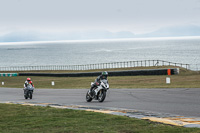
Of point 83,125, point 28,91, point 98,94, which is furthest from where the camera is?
point 28,91

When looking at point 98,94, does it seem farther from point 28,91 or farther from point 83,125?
point 83,125

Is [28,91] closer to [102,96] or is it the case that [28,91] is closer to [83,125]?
[102,96]

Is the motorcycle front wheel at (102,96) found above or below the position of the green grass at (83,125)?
above

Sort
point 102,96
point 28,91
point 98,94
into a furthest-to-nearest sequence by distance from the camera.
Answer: point 28,91
point 98,94
point 102,96

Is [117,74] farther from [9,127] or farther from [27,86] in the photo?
[9,127]

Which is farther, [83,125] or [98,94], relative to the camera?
[98,94]

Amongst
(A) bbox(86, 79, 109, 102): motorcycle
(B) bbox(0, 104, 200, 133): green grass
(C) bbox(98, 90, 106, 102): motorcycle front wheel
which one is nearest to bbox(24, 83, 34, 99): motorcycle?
(A) bbox(86, 79, 109, 102): motorcycle

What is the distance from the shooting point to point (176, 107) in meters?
13.5

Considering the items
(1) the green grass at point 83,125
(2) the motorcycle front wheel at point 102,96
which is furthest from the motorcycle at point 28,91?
(1) the green grass at point 83,125

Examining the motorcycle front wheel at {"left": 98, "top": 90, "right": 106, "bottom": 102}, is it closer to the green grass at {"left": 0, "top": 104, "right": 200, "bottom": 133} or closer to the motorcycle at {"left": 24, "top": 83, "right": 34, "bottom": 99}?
the green grass at {"left": 0, "top": 104, "right": 200, "bottom": 133}

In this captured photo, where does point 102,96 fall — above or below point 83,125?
above

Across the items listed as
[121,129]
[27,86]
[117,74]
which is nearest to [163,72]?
[117,74]

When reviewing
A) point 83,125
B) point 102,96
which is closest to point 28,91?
point 102,96

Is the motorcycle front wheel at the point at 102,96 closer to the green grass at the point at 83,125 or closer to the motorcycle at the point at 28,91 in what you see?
the green grass at the point at 83,125
